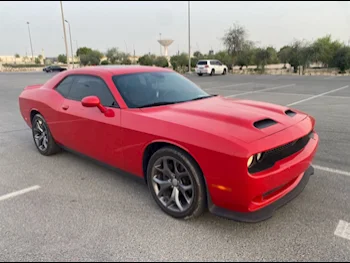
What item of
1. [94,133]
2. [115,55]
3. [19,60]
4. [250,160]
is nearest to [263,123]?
[250,160]

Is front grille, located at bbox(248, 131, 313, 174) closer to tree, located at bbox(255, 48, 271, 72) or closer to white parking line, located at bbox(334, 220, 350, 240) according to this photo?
white parking line, located at bbox(334, 220, 350, 240)

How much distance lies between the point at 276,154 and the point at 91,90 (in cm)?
241

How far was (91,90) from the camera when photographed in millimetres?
3691

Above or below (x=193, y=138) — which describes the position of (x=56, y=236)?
below

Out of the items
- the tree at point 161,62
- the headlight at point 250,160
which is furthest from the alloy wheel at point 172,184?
the tree at point 161,62

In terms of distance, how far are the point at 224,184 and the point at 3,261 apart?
6.04 feet

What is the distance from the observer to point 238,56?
4197 centimetres

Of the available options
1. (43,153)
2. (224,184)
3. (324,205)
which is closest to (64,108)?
(43,153)

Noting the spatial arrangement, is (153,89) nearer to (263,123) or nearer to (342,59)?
(263,123)

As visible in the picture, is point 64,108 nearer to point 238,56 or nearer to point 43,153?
point 43,153

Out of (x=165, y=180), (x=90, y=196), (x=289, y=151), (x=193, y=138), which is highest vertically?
(x=193, y=138)

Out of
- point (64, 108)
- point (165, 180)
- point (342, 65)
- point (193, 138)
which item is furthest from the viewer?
point (342, 65)

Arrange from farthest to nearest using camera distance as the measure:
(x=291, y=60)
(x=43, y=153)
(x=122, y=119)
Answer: (x=291, y=60), (x=43, y=153), (x=122, y=119)

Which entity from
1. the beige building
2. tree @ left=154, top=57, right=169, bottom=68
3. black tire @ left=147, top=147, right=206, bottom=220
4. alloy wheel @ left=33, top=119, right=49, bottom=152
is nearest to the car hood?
black tire @ left=147, top=147, right=206, bottom=220
